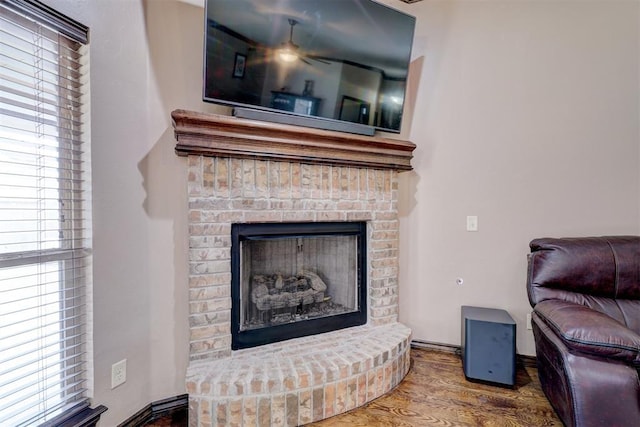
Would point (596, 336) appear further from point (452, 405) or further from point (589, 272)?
point (452, 405)

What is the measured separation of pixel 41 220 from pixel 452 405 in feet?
7.46

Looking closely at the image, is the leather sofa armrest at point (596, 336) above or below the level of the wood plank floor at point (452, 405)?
above

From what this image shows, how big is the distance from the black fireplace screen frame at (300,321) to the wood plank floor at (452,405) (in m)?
0.53

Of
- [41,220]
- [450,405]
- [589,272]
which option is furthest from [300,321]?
[589,272]

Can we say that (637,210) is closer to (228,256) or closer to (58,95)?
(228,256)

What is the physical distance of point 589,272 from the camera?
1.85 meters

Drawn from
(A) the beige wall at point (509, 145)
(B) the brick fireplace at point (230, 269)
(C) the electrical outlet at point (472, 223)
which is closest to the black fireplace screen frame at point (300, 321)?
(B) the brick fireplace at point (230, 269)

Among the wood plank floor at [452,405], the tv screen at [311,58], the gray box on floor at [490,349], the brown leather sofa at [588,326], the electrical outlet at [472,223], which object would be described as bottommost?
the wood plank floor at [452,405]

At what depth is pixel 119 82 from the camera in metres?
1.51

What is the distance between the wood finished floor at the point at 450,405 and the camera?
1.64 metres

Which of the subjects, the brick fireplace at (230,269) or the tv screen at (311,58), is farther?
the tv screen at (311,58)

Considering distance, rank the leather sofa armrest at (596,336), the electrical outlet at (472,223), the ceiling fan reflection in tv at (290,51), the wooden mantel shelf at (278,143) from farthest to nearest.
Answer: the electrical outlet at (472,223), the ceiling fan reflection in tv at (290,51), the wooden mantel shelf at (278,143), the leather sofa armrest at (596,336)

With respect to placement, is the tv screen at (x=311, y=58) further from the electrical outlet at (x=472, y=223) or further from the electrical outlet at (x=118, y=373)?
the electrical outlet at (x=118, y=373)

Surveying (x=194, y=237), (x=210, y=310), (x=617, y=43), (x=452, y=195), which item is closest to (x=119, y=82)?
(x=194, y=237)
